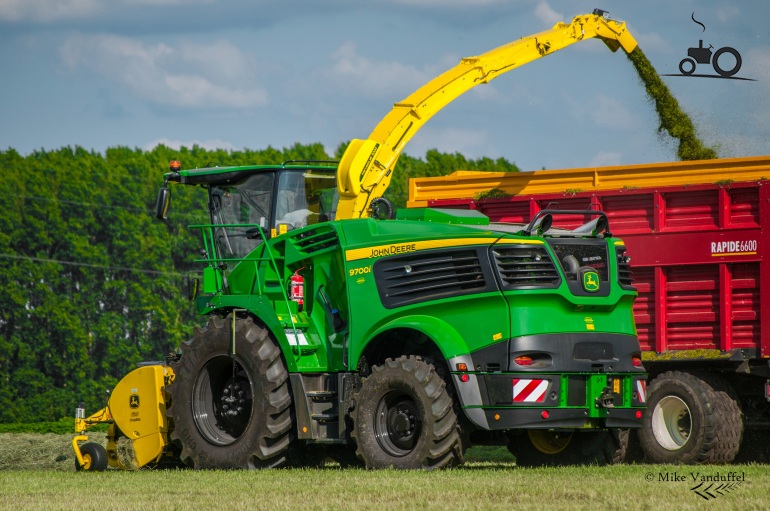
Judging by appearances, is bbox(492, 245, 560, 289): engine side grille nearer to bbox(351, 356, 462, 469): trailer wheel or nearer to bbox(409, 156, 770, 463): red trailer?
bbox(351, 356, 462, 469): trailer wheel

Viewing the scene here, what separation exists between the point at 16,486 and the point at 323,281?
4.04 meters

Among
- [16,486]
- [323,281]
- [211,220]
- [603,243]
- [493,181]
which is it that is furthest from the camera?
[493,181]

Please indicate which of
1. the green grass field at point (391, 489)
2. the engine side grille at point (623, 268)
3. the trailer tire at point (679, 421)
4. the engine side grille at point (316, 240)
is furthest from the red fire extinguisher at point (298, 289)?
the trailer tire at point (679, 421)

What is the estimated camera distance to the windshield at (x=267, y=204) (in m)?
15.7

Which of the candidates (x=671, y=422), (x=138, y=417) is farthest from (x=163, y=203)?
(x=671, y=422)

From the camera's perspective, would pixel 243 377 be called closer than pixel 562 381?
No

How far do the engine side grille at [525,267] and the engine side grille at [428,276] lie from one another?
0.66 feet

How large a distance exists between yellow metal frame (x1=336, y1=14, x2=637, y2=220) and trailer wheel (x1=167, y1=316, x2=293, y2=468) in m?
2.01

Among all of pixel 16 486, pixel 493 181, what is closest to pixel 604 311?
pixel 493 181

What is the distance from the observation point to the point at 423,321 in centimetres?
1355

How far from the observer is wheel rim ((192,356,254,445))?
15.2 meters

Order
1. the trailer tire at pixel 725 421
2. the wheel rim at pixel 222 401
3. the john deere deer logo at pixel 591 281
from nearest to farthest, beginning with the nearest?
the john deere deer logo at pixel 591 281 < the wheel rim at pixel 222 401 < the trailer tire at pixel 725 421

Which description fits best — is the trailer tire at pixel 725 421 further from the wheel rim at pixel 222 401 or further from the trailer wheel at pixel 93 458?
the trailer wheel at pixel 93 458

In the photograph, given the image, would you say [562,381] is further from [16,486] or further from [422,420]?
[16,486]
